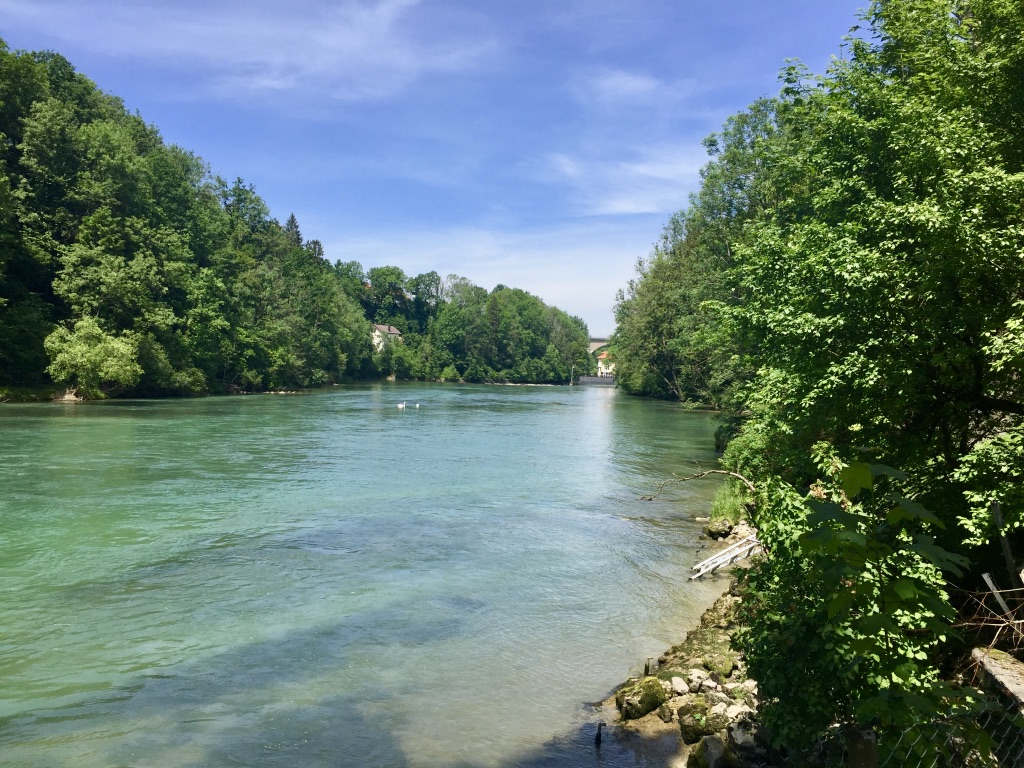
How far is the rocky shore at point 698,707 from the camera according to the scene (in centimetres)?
604

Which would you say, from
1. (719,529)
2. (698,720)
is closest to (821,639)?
(698,720)

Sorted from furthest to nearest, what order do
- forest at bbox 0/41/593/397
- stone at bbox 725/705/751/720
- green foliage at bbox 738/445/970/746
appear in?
1. forest at bbox 0/41/593/397
2. stone at bbox 725/705/751/720
3. green foliage at bbox 738/445/970/746

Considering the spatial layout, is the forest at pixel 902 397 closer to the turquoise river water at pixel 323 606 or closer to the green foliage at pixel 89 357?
the turquoise river water at pixel 323 606

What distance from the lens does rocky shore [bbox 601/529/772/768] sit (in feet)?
19.8

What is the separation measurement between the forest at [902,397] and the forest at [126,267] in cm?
4609

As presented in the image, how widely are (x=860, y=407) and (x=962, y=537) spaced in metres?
1.74

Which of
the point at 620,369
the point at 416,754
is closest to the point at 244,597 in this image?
the point at 416,754

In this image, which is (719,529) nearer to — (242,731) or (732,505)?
(732,505)

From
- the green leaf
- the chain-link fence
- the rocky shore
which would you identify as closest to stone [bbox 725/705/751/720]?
the rocky shore

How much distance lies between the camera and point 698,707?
734 centimetres

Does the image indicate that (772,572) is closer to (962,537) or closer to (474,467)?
(962,537)

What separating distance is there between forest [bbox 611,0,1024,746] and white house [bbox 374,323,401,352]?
105133 mm

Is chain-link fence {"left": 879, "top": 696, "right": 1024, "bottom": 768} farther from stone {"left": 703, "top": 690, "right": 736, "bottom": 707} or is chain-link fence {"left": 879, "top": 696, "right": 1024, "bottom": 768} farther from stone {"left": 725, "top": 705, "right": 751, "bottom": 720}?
stone {"left": 703, "top": 690, "right": 736, "bottom": 707}

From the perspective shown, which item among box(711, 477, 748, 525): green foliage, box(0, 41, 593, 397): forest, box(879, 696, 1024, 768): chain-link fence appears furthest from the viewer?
box(0, 41, 593, 397): forest
